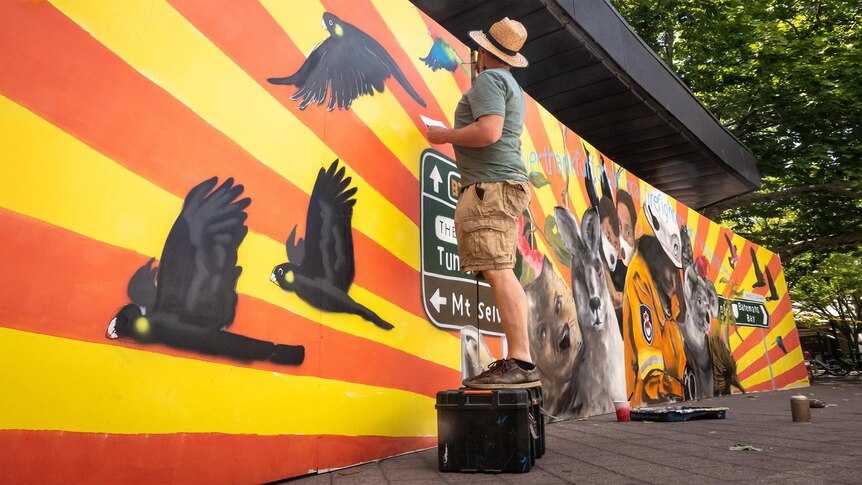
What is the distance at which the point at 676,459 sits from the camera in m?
2.38

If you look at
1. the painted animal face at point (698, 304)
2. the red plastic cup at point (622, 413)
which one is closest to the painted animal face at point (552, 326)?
the red plastic cup at point (622, 413)

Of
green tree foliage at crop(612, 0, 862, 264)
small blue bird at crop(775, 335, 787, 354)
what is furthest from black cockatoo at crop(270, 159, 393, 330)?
green tree foliage at crop(612, 0, 862, 264)

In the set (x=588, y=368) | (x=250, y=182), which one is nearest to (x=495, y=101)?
(x=250, y=182)

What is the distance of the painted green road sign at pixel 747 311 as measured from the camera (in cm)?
768

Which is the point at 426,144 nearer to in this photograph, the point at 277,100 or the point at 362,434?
the point at 277,100

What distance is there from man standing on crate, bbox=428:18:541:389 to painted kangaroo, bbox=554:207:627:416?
6.34ft

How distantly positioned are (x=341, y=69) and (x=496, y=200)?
100 centimetres

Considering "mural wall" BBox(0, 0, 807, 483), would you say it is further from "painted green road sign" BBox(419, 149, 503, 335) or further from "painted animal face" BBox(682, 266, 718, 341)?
"painted animal face" BBox(682, 266, 718, 341)

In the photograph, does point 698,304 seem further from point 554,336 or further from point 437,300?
point 437,300

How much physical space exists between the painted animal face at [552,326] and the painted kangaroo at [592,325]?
0.13 meters

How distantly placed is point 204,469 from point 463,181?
5.70 ft

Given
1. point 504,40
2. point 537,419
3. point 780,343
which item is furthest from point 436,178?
point 780,343

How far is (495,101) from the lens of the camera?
2.73 meters

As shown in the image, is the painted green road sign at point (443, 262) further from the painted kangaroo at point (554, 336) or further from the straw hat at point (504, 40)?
the straw hat at point (504, 40)
